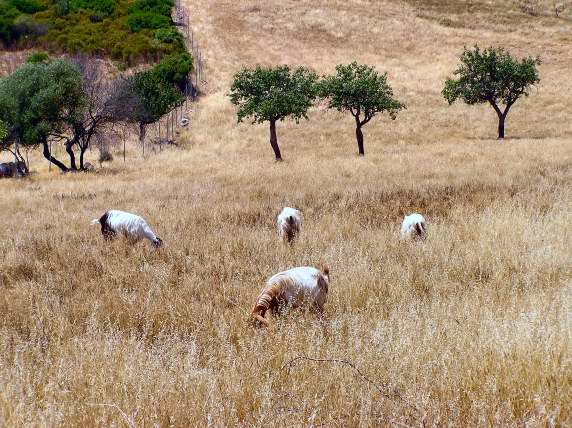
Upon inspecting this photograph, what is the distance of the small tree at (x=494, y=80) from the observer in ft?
118

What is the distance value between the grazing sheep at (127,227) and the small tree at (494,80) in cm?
3307

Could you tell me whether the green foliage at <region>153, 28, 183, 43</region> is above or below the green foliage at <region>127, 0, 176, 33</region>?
below

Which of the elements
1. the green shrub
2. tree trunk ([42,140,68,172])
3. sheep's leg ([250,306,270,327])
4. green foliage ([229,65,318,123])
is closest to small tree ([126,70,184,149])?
tree trunk ([42,140,68,172])

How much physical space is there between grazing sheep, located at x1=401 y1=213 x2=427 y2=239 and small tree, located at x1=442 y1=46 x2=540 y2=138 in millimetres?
30756

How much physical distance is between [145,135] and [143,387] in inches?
1522

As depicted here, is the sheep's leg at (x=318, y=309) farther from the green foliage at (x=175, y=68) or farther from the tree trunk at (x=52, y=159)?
the green foliage at (x=175, y=68)

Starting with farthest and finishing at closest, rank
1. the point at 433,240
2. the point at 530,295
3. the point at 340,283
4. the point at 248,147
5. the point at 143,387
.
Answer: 1. the point at 248,147
2. the point at 433,240
3. the point at 340,283
4. the point at 530,295
5. the point at 143,387

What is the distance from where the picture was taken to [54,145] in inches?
1439

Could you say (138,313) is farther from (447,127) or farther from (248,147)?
(447,127)

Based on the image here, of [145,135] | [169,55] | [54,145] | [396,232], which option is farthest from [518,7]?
[396,232]

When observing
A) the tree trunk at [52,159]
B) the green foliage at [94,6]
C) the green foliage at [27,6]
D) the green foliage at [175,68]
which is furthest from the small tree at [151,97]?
the green foliage at [27,6]

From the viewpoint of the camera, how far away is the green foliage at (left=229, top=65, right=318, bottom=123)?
29297mm

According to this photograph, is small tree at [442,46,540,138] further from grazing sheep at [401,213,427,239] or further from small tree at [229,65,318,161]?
grazing sheep at [401,213,427,239]

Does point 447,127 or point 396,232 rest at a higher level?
point 447,127
